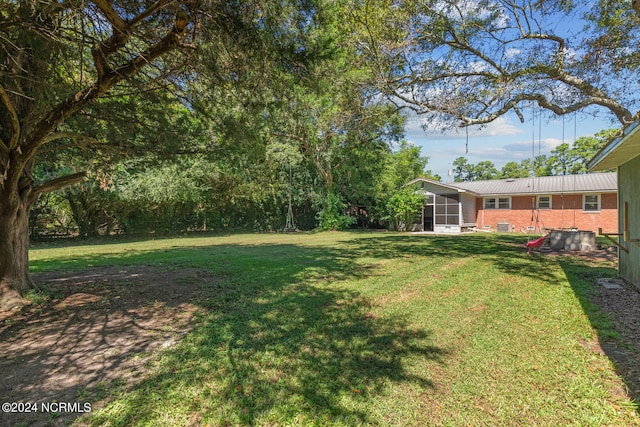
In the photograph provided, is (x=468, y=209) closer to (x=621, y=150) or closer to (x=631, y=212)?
(x=631, y=212)

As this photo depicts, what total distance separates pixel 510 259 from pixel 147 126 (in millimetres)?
9387

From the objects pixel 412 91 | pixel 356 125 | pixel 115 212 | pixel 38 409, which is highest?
pixel 412 91

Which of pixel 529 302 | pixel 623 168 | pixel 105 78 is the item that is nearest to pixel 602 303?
pixel 529 302

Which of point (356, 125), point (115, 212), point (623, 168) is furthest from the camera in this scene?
point (115, 212)

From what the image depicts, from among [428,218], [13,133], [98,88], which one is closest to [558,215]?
[428,218]

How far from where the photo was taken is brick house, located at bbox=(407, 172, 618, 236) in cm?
1948

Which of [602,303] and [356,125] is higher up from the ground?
[356,125]

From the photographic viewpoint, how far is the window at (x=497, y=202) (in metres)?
23.0

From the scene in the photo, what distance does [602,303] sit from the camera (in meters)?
5.12

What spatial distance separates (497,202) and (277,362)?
951 inches

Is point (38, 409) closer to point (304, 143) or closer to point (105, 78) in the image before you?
point (105, 78)

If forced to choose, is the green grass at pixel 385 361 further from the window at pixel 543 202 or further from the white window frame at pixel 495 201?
the white window frame at pixel 495 201

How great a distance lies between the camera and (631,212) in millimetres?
6125

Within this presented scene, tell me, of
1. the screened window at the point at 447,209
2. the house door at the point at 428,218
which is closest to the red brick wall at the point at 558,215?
the screened window at the point at 447,209
